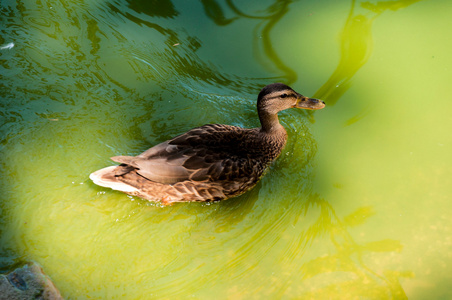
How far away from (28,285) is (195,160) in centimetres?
139

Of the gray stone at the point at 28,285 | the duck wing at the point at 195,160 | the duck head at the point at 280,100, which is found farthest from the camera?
the duck head at the point at 280,100

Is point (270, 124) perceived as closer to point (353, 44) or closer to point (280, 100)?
point (280, 100)

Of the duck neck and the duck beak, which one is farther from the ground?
the duck beak

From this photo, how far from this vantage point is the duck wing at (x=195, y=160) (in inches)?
125

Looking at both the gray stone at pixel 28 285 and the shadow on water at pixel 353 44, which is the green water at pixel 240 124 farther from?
the gray stone at pixel 28 285

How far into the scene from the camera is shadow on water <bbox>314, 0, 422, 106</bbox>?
156 inches

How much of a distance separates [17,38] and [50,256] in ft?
8.04

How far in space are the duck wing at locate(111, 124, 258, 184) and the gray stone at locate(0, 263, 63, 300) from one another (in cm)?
92

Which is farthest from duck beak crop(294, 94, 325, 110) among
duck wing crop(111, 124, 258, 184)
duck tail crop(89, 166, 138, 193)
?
duck tail crop(89, 166, 138, 193)

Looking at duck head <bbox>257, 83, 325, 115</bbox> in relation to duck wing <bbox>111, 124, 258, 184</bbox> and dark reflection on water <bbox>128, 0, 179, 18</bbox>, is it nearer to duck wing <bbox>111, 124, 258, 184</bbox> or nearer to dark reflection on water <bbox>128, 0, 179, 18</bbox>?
duck wing <bbox>111, 124, 258, 184</bbox>

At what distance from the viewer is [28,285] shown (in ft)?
8.59

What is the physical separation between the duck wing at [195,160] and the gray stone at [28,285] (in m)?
0.92

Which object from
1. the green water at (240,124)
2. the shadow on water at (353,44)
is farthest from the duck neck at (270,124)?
the shadow on water at (353,44)

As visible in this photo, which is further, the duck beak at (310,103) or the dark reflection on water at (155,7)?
the dark reflection on water at (155,7)
